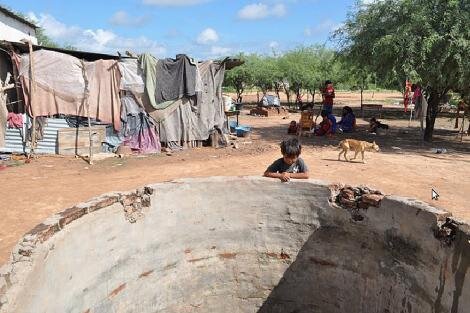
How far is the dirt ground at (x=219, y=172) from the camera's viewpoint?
7664 mm

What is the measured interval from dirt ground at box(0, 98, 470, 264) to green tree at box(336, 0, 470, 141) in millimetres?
2221

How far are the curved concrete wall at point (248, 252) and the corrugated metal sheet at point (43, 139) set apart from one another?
796cm

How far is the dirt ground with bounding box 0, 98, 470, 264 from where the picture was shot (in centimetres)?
766

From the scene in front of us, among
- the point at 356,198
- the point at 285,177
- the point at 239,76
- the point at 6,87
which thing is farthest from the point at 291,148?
the point at 239,76

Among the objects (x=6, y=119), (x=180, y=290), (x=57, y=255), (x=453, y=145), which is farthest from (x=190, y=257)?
(x=453, y=145)

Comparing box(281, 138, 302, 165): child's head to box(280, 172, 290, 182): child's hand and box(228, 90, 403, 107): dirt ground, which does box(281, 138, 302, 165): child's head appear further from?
box(228, 90, 403, 107): dirt ground

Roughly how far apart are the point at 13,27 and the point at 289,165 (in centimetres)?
1792

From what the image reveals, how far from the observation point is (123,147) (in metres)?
12.1

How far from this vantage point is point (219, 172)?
1019 centimetres

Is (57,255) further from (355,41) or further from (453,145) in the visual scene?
(453,145)

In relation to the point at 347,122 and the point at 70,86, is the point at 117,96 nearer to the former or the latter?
the point at 70,86

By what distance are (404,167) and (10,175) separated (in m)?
9.18

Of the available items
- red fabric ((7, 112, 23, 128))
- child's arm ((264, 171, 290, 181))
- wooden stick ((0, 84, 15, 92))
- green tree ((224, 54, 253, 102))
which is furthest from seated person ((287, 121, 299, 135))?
green tree ((224, 54, 253, 102))

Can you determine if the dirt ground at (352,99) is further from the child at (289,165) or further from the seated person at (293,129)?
the child at (289,165)
